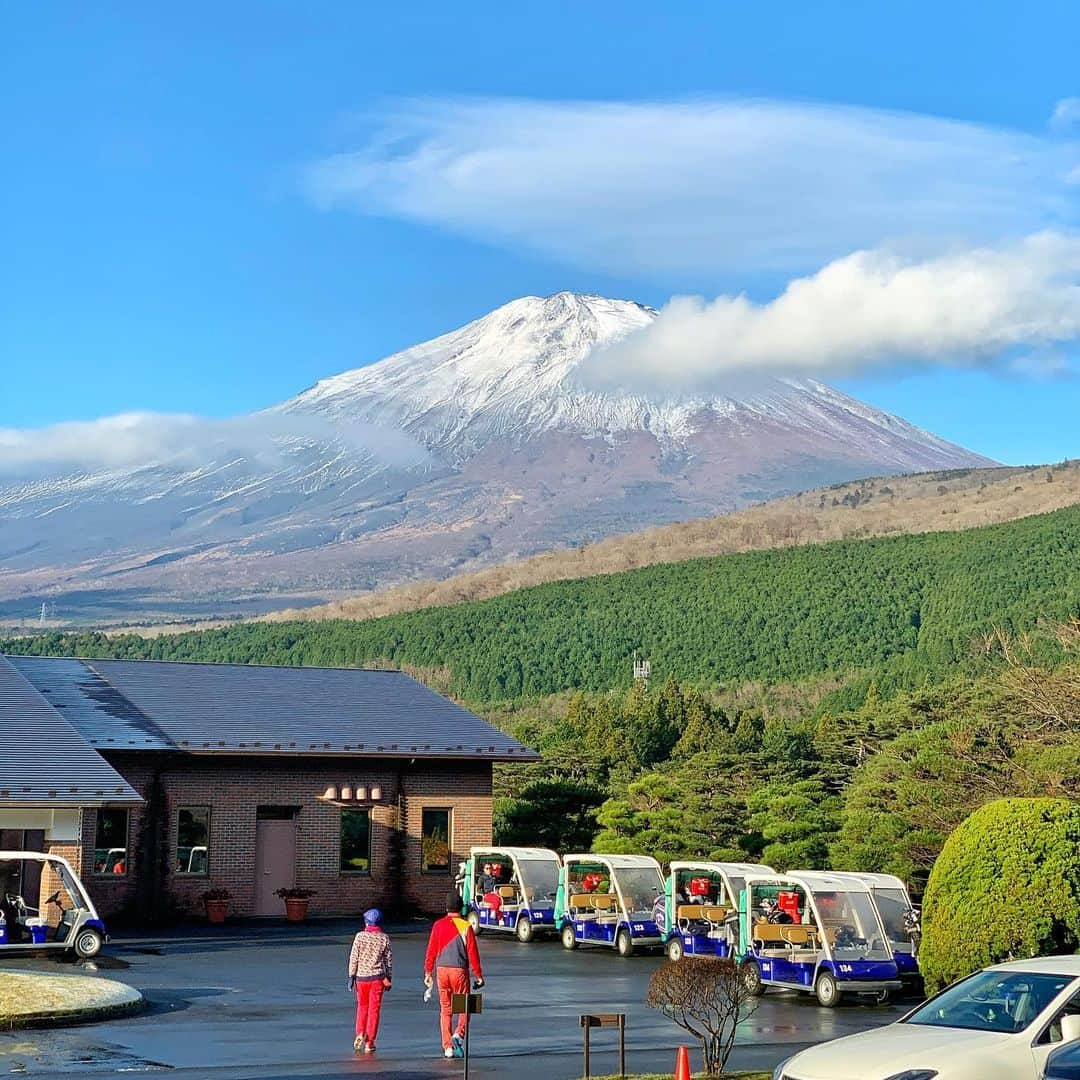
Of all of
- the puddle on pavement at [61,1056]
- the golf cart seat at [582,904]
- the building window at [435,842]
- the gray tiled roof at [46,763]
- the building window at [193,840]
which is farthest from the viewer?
the building window at [435,842]

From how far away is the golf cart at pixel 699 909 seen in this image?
23.3 meters

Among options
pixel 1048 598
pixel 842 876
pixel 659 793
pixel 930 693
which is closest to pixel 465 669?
pixel 1048 598

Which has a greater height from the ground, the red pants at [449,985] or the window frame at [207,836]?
the window frame at [207,836]

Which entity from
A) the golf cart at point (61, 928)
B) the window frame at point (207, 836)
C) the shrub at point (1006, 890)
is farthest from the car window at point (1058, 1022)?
the window frame at point (207, 836)

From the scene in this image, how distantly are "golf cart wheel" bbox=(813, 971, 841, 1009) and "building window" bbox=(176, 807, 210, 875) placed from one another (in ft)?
45.5

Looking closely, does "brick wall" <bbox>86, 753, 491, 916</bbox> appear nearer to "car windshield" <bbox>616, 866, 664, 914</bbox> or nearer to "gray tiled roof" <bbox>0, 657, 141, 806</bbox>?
"gray tiled roof" <bbox>0, 657, 141, 806</bbox>

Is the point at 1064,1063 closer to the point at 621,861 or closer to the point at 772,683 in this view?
the point at 621,861

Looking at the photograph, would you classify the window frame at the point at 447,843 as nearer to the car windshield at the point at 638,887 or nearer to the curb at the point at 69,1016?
the car windshield at the point at 638,887

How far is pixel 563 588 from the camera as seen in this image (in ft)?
358

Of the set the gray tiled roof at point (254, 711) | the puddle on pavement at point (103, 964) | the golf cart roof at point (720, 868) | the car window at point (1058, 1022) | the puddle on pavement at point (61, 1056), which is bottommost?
the puddle on pavement at point (61, 1056)

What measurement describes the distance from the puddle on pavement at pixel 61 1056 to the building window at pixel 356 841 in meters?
15.9

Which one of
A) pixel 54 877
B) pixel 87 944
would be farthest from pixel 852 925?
pixel 54 877

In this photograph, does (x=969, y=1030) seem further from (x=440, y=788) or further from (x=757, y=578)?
(x=757, y=578)

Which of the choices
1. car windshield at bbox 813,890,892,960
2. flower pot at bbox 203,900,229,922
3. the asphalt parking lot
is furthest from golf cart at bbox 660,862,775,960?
flower pot at bbox 203,900,229,922
